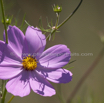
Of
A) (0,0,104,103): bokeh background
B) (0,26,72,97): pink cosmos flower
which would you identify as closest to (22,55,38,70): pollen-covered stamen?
(0,26,72,97): pink cosmos flower

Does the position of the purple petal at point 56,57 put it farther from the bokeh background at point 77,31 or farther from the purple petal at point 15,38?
the bokeh background at point 77,31

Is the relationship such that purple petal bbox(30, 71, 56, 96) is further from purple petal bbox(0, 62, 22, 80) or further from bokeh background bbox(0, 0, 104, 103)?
bokeh background bbox(0, 0, 104, 103)

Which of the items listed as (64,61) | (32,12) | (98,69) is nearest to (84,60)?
(98,69)

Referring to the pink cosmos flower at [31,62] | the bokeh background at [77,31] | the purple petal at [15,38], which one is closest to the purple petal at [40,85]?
the pink cosmos flower at [31,62]

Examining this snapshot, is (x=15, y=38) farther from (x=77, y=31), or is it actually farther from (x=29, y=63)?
(x=77, y=31)

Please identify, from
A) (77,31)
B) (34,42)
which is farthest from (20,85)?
(77,31)

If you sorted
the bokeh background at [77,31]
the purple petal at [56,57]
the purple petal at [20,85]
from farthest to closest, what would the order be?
the bokeh background at [77,31] → the purple petal at [56,57] → the purple petal at [20,85]

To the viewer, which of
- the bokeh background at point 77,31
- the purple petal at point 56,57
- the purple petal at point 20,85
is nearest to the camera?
the purple petal at point 20,85
